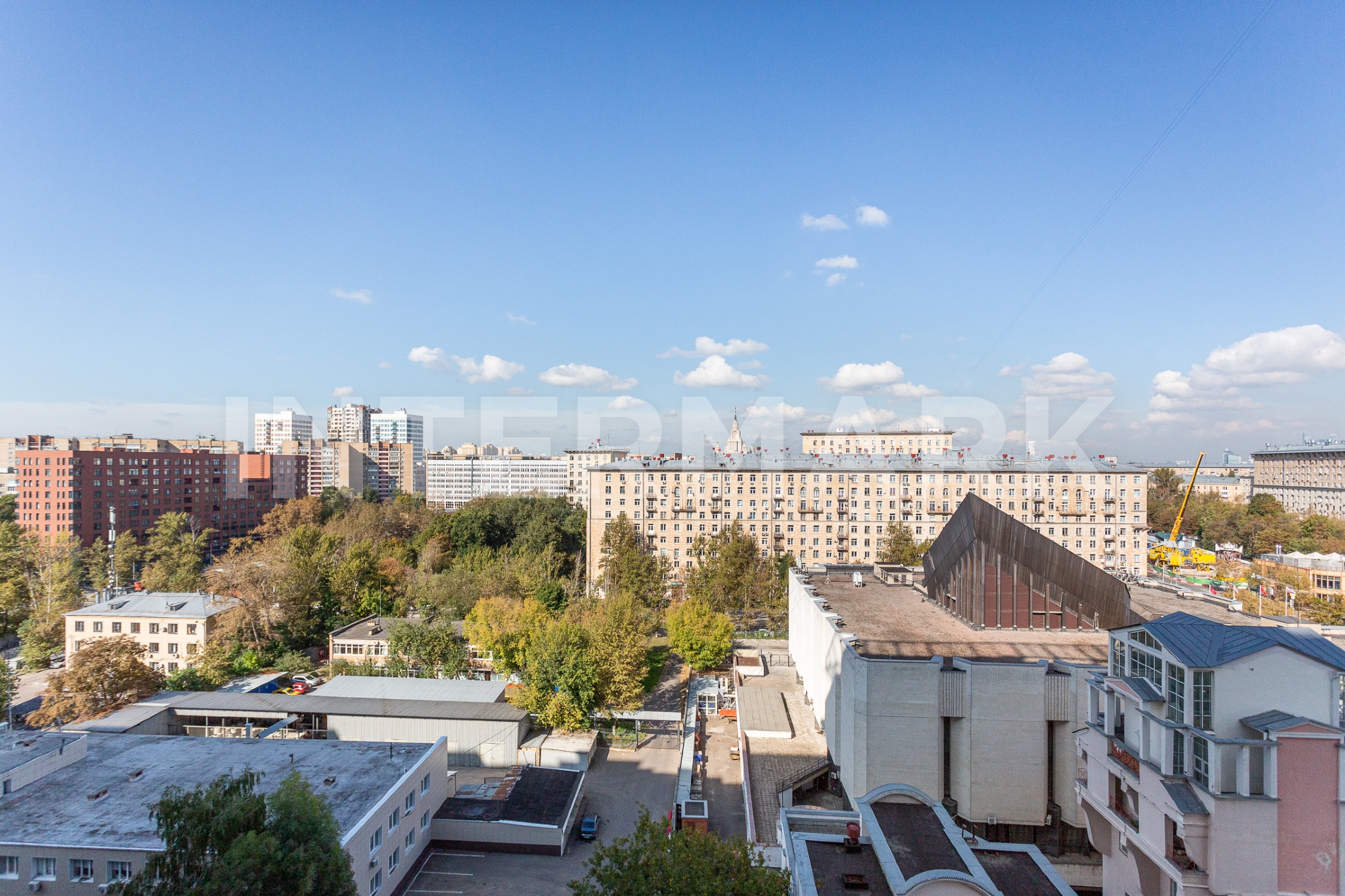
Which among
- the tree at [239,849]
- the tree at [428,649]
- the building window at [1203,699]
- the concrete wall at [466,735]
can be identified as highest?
the building window at [1203,699]

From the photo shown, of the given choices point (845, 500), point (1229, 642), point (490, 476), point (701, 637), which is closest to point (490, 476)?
point (490, 476)

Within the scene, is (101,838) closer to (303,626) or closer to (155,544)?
(303,626)

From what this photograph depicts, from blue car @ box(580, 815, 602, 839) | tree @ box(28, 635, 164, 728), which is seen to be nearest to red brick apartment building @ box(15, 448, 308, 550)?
tree @ box(28, 635, 164, 728)

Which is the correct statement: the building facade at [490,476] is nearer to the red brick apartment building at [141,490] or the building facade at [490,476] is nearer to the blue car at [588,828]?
the red brick apartment building at [141,490]

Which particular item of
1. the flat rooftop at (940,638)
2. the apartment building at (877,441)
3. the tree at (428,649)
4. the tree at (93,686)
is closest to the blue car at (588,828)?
the flat rooftop at (940,638)

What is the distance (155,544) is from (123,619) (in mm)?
26173

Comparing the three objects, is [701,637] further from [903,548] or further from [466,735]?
[903,548]

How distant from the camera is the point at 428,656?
31016 mm

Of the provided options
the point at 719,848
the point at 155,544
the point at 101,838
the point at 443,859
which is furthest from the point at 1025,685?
the point at 155,544

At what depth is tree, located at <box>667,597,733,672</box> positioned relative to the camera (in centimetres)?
3231

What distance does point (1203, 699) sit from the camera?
33.2 feet

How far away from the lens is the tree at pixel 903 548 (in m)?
47.2

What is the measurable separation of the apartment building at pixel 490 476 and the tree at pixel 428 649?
102 metres

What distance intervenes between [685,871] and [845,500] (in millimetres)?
47990
